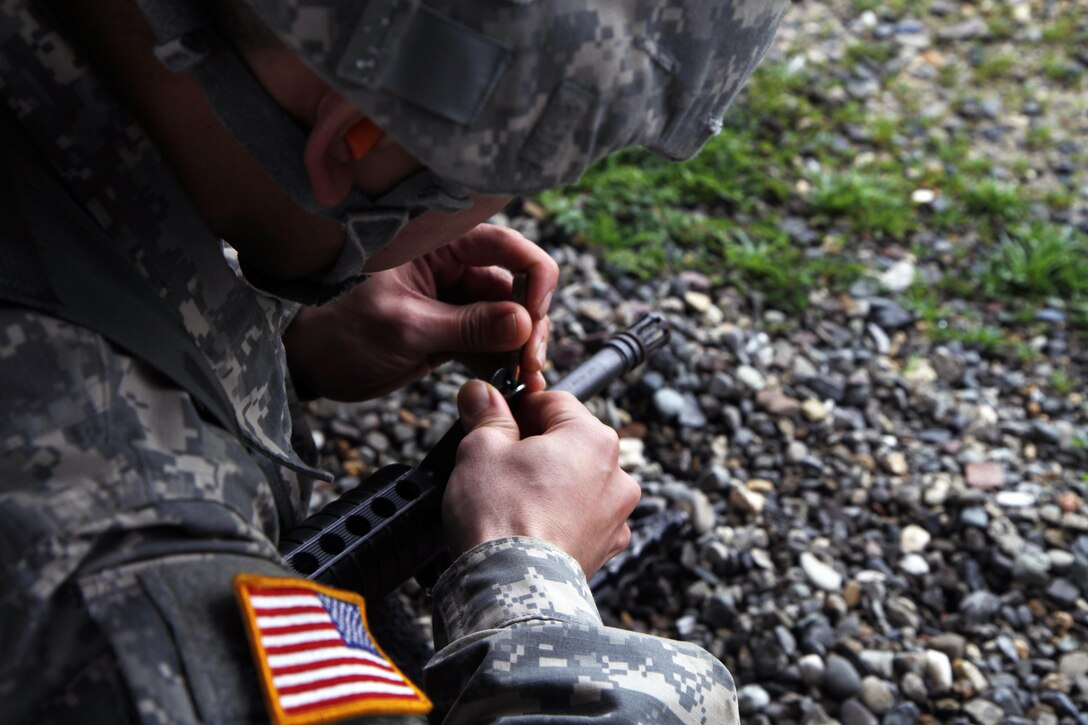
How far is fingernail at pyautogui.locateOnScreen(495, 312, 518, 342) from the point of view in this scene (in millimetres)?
2113

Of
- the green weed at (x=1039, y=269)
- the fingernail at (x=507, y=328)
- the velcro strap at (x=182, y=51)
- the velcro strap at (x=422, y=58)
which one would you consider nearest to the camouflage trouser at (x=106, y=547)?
the velcro strap at (x=182, y=51)

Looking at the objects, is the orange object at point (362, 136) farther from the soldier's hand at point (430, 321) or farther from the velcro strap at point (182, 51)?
the soldier's hand at point (430, 321)

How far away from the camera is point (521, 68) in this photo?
1167 mm

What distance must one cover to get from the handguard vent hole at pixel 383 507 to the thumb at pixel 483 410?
0.18 meters

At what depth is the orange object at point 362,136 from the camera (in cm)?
125

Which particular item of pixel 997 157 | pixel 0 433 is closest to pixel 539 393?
pixel 0 433

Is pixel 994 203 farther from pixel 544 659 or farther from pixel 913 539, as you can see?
pixel 544 659

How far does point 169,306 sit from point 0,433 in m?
0.31

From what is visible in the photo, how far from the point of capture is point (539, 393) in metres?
2.08

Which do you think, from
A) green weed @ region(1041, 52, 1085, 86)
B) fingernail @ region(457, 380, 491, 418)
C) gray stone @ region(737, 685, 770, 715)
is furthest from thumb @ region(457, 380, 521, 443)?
green weed @ region(1041, 52, 1085, 86)

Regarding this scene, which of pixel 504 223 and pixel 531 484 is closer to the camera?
pixel 531 484

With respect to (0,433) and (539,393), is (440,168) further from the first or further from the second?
(539,393)

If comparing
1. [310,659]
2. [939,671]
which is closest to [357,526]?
[310,659]

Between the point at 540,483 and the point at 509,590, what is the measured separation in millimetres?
238
